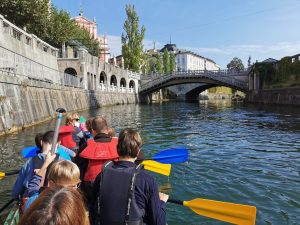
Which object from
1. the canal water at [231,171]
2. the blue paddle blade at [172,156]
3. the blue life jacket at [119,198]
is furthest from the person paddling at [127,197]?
the blue paddle blade at [172,156]

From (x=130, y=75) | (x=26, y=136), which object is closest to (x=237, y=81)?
(x=130, y=75)

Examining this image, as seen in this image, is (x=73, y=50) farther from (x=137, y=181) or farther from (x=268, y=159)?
(x=137, y=181)

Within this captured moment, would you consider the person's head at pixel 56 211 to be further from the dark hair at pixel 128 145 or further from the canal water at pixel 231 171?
the canal water at pixel 231 171

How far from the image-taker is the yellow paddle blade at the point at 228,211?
4402 millimetres

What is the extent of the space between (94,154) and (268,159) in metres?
7.94

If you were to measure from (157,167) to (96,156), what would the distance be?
2.16 meters

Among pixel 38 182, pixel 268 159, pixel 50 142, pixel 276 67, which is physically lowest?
pixel 268 159

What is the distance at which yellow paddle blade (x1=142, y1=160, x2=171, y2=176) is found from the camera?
6.80 meters

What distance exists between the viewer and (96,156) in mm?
5027

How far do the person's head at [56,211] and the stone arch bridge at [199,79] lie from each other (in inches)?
2287

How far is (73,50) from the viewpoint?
2154 inches

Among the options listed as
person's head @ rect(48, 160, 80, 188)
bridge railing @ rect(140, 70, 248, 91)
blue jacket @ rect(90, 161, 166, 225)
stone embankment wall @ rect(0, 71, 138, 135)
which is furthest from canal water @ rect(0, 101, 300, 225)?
bridge railing @ rect(140, 70, 248, 91)

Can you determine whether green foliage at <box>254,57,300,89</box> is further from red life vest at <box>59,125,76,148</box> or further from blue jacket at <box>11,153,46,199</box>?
blue jacket at <box>11,153,46,199</box>

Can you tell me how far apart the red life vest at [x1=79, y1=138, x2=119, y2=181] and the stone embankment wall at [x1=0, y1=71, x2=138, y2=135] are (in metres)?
11.9
